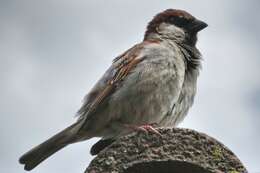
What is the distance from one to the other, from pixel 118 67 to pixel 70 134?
0.80 meters

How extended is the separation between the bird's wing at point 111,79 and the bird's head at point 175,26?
18.0 inches

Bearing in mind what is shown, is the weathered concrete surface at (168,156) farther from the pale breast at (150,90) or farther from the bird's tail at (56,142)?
the bird's tail at (56,142)

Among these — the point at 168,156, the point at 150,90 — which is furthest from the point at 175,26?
the point at 168,156

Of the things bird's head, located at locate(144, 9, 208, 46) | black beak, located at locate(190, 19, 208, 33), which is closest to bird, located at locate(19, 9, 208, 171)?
bird's head, located at locate(144, 9, 208, 46)

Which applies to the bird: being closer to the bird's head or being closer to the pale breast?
the pale breast

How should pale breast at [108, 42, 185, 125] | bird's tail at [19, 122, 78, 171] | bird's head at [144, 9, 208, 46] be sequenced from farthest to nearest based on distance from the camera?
bird's head at [144, 9, 208, 46], bird's tail at [19, 122, 78, 171], pale breast at [108, 42, 185, 125]

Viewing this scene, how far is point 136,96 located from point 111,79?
0.38m

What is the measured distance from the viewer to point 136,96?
5320mm

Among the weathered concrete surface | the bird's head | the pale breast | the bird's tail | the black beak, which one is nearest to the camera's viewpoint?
the weathered concrete surface

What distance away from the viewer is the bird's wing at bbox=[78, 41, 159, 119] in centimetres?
547

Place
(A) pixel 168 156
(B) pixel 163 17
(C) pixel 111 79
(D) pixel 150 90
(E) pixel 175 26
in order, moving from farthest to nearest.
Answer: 1. (B) pixel 163 17
2. (E) pixel 175 26
3. (C) pixel 111 79
4. (D) pixel 150 90
5. (A) pixel 168 156

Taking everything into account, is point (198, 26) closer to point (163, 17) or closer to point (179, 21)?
point (179, 21)

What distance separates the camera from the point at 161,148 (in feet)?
7.80

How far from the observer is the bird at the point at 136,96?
5.25 meters
